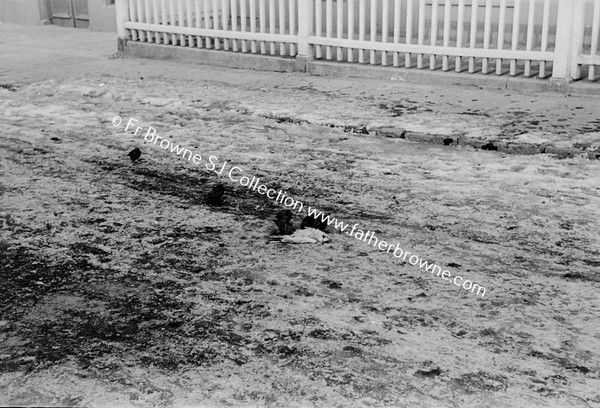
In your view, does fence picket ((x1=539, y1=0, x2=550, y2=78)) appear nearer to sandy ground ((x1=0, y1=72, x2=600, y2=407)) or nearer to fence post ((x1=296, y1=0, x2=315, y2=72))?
sandy ground ((x1=0, y1=72, x2=600, y2=407))

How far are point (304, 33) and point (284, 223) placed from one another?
574 cm

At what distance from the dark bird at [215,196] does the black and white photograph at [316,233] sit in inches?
1.3

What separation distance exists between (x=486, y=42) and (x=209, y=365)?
6470 mm

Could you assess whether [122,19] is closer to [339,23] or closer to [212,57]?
[212,57]

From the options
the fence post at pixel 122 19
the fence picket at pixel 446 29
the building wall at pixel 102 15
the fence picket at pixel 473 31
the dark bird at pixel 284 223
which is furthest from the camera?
the building wall at pixel 102 15

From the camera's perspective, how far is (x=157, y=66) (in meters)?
11.7

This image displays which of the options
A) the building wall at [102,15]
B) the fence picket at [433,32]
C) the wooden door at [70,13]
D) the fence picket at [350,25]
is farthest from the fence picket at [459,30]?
the wooden door at [70,13]

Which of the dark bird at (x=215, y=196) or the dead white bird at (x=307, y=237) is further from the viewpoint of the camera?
the dark bird at (x=215, y=196)

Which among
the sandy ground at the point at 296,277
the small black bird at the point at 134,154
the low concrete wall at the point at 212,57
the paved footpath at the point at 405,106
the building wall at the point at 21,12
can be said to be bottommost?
the sandy ground at the point at 296,277

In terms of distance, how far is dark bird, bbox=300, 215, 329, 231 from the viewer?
5.30m

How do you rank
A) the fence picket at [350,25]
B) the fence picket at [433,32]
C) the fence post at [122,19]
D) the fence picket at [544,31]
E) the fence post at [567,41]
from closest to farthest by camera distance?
the fence post at [567,41]
the fence picket at [544,31]
the fence picket at [433,32]
the fence picket at [350,25]
the fence post at [122,19]

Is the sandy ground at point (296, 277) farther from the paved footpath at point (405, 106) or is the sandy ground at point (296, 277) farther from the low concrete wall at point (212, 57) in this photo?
the low concrete wall at point (212, 57)

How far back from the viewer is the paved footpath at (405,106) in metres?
7.22

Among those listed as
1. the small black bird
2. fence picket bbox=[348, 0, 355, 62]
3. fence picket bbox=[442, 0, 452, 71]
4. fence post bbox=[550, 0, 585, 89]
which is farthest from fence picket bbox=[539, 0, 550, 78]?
the small black bird
